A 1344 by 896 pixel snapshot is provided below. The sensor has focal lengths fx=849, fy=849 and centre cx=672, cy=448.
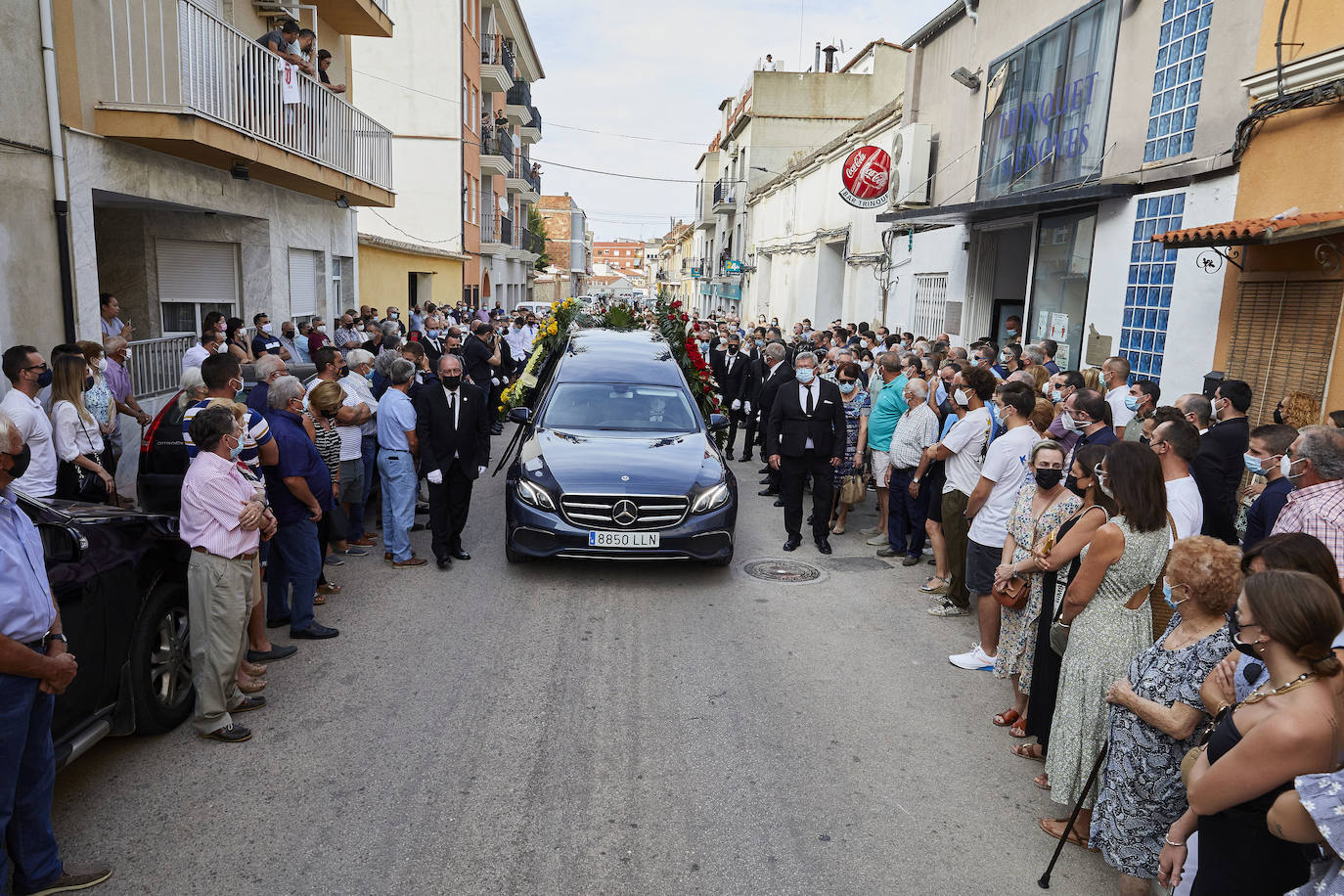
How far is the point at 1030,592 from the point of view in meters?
4.66

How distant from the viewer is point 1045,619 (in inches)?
171

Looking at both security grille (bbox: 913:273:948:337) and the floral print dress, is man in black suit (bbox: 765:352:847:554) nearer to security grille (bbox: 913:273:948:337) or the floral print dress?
the floral print dress

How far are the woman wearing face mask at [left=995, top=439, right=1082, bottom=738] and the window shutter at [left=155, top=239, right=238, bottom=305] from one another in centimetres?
1216

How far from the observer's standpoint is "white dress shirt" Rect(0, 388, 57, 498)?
5.76m

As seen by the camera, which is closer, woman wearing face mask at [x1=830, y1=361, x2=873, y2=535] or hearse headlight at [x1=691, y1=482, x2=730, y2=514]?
hearse headlight at [x1=691, y1=482, x2=730, y2=514]

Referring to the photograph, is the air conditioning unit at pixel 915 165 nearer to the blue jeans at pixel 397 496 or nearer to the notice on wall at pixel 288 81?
the notice on wall at pixel 288 81

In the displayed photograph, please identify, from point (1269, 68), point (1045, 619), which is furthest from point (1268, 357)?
point (1045, 619)

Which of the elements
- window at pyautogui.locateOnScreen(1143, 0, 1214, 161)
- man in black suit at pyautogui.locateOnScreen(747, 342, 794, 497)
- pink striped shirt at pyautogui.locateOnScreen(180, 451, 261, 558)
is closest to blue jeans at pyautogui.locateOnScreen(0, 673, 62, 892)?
pink striped shirt at pyautogui.locateOnScreen(180, 451, 261, 558)

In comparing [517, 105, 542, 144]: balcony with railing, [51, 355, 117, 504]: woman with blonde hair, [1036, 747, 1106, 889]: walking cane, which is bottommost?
[1036, 747, 1106, 889]: walking cane

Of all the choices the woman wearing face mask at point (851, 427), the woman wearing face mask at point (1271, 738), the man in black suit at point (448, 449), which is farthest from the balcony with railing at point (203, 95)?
the woman wearing face mask at point (1271, 738)

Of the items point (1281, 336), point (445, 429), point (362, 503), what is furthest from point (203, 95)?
point (1281, 336)

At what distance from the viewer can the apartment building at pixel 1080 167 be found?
9227 mm

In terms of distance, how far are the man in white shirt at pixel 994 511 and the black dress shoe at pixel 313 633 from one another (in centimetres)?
419

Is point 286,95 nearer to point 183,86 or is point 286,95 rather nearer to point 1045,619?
point 183,86
